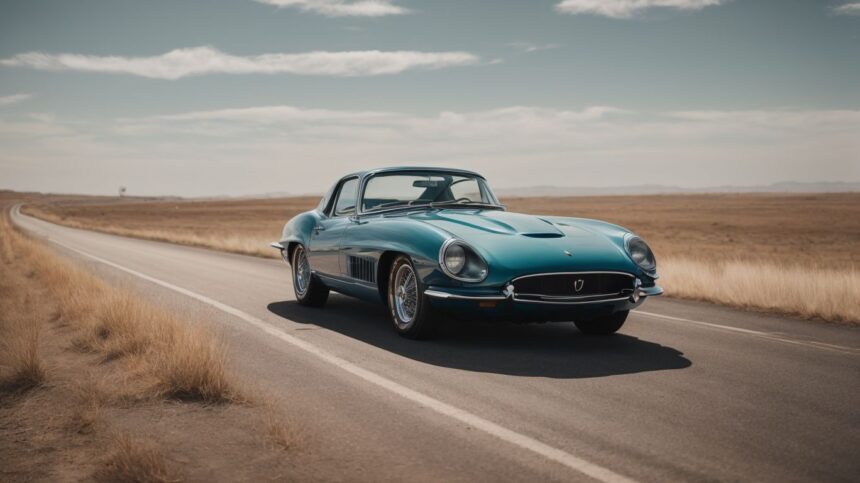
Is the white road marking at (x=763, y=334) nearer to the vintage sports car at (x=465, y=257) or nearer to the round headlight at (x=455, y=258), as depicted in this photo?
the vintage sports car at (x=465, y=257)

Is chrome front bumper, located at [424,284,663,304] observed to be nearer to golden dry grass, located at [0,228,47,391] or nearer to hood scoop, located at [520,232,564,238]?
hood scoop, located at [520,232,564,238]

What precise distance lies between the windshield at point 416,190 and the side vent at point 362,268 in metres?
0.70

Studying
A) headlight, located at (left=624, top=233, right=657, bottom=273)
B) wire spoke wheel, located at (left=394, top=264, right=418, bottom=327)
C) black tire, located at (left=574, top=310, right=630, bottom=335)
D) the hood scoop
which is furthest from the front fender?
headlight, located at (left=624, top=233, right=657, bottom=273)

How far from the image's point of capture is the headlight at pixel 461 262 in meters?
6.29

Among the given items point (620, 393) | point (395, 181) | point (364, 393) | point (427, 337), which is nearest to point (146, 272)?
point (395, 181)

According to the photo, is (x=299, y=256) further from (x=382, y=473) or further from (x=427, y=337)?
(x=382, y=473)

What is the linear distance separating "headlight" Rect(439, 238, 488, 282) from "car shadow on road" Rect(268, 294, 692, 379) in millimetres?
659

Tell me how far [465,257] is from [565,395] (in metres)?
1.80

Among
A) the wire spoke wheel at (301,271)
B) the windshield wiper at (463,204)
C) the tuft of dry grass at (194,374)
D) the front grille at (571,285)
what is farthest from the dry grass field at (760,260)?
the tuft of dry grass at (194,374)

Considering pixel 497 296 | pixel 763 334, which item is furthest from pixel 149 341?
pixel 763 334

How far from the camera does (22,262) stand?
16.2 metres

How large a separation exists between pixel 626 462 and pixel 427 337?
3335 mm

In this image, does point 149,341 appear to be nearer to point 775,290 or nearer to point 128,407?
point 128,407

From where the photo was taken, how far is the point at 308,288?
9.16 m
